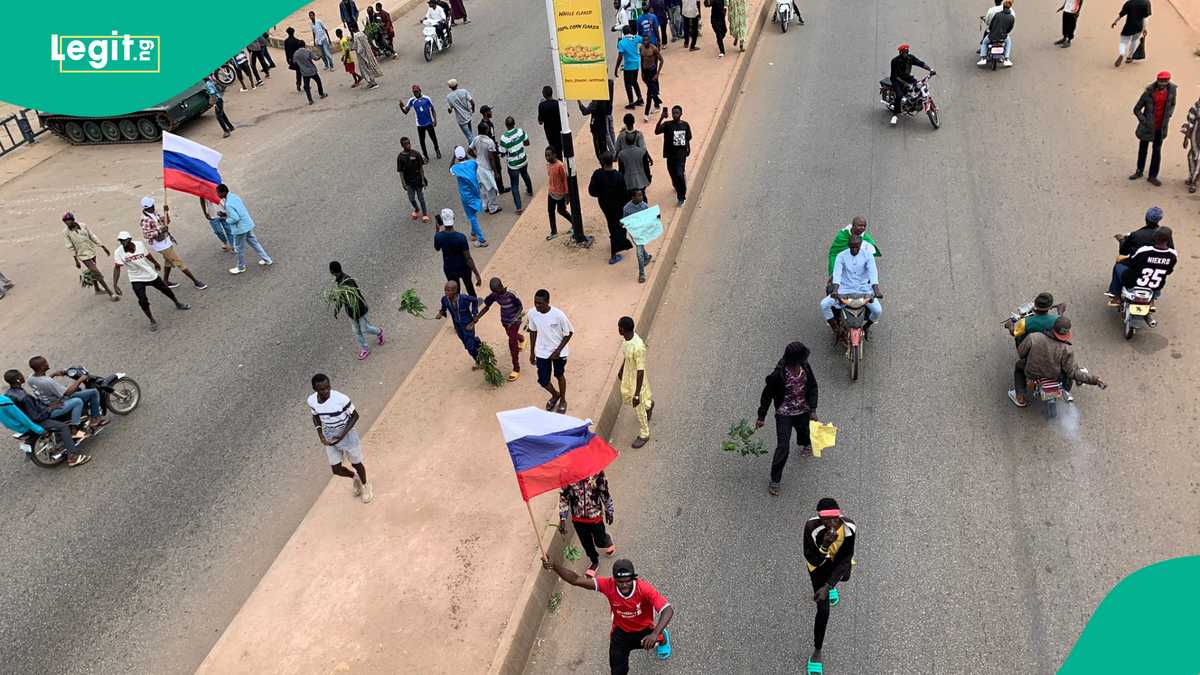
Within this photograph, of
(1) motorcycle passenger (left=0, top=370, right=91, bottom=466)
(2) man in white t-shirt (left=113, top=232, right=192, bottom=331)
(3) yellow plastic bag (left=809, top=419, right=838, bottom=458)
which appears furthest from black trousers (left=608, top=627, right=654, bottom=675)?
(2) man in white t-shirt (left=113, top=232, right=192, bottom=331)

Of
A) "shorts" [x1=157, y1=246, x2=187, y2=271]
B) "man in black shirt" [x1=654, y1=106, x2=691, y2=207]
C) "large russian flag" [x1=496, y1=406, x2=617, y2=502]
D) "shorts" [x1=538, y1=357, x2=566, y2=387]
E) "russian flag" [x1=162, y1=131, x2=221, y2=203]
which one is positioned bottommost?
"shorts" [x1=538, y1=357, x2=566, y2=387]

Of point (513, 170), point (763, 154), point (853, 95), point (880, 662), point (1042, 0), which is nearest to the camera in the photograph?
point (880, 662)

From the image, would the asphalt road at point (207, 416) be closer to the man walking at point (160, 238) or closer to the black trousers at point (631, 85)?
the man walking at point (160, 238)

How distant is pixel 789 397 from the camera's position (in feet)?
27.6

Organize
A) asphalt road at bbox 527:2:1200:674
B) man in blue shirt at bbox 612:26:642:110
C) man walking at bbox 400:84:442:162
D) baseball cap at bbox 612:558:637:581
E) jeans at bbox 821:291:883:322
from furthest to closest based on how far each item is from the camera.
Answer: man in blue shirt at bbox 612:26:642:110 < man walking at bbox 400:84:442:162 < jeans at bbox 821:291:883:322 < asphalt road at bbox 527:2:1200:674 < baseball cap at bbox 612:558:637:581

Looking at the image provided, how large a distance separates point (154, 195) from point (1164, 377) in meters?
18.3

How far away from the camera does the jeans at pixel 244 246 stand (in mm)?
14227

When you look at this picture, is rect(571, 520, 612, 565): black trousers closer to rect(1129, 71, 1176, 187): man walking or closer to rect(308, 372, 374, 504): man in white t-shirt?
rect(308, 372, 374, 504): man in white t-shirt

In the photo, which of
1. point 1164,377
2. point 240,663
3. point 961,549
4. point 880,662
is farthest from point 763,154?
point 240,663

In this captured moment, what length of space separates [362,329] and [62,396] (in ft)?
12.4

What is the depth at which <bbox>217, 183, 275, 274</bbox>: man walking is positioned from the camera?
13.7 meters

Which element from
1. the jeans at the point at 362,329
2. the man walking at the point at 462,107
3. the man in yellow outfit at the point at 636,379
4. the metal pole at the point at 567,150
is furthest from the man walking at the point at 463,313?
the man walking at the point at 462,107

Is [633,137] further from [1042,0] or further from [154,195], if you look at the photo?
[1042,0]

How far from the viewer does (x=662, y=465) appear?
369 inches
